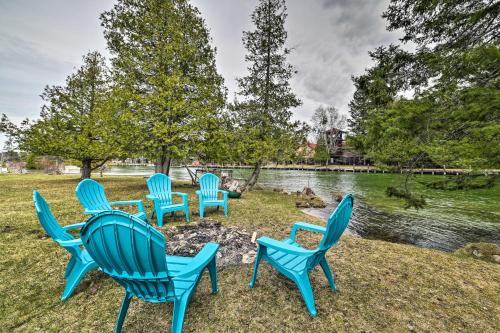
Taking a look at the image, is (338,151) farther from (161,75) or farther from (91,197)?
(91,197)

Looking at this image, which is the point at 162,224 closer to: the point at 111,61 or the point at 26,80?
the point at 111,61

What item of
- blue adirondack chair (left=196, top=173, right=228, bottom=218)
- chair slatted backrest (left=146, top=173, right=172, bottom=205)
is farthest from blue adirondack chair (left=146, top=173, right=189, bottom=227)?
blue adirondack chair (left=196, top=173, right=228, bottom=218)

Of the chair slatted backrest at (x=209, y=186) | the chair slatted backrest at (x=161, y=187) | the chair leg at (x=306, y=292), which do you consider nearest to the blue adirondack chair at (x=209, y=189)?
the chair slatted backrest at (x=209, y=186)

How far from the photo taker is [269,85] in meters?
11.9

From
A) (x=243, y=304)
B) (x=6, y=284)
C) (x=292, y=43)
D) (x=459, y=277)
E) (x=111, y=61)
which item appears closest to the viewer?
(x=243, y=304)

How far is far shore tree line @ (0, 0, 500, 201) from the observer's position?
3.74 m

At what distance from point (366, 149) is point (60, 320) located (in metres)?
6.33

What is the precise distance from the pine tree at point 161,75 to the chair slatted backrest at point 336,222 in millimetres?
7791

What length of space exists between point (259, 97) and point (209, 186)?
7613 mm

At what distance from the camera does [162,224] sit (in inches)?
191

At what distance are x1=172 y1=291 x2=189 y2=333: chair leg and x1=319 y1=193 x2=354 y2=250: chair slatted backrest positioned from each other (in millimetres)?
1278

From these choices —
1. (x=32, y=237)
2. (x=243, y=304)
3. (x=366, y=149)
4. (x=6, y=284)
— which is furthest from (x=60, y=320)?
(x=366, y=149)

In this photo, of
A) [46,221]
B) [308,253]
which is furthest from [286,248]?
[46,221]

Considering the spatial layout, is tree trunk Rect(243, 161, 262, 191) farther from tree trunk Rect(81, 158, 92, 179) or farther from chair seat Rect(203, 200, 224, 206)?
tree trunk Rect(81, 158, 92, 179)
